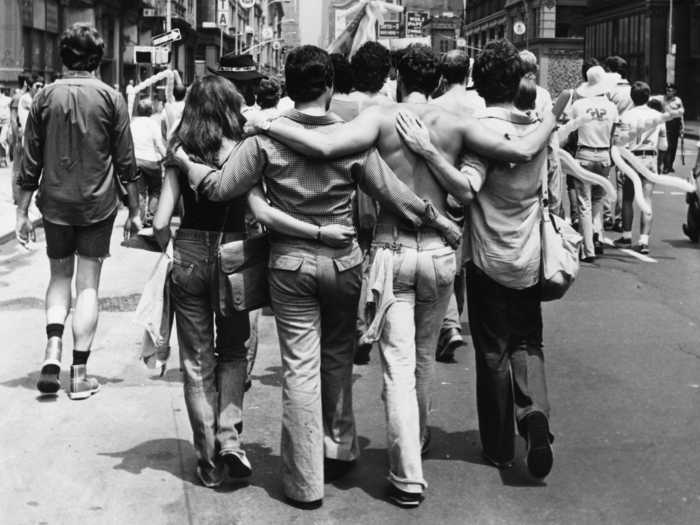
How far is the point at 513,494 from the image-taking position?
4965 millimetres

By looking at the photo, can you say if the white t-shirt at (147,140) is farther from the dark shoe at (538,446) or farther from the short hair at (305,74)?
the dark shoe at (538,446)

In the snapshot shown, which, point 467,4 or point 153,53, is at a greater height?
point 467,4

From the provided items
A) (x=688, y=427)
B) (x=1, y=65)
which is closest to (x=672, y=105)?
(x=1, y=65)

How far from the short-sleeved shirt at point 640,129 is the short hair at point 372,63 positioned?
20.5 feet

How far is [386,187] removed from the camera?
4738 millimetres

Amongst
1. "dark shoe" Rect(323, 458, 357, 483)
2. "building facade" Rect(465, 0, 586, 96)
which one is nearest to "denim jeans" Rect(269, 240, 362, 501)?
"dark shoe" Rect(323, 458, 357, 483)

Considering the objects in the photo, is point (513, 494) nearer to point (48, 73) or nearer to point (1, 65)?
point (1, 65)

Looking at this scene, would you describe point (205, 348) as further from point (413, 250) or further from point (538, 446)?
point (538, 446)

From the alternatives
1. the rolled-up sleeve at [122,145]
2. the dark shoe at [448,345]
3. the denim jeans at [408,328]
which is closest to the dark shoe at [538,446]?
the denim jeans at [408,328]

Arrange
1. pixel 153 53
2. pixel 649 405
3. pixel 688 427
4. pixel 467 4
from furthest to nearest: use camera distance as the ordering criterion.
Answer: pixel 467 4
pixel 153 53
pixel 649 405
pixel 688 427

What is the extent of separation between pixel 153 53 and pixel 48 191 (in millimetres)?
22995

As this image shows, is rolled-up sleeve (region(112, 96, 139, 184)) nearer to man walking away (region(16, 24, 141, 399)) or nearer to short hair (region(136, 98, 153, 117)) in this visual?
man walking away (region(16, 24, 141, 399))

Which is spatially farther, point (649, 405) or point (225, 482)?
point (649, 405)

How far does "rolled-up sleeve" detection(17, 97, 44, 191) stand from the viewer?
6543 millimetres
